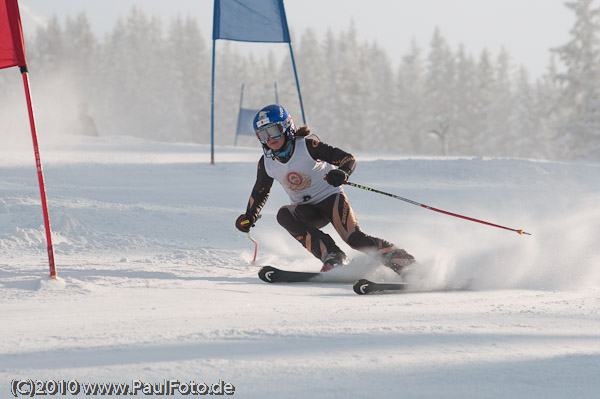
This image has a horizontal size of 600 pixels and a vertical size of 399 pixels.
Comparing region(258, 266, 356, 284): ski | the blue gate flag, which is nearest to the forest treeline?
the blue gate flag

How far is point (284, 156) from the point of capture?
16.8 feet

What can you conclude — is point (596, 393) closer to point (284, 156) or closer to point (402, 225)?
point (284, 156)

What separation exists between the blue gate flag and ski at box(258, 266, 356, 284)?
696 cm

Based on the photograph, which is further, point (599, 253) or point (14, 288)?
point (599, 253)

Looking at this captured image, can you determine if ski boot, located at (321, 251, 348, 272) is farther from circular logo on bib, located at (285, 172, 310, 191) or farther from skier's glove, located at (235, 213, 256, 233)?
skier's glove, located at (235, 213, 256, 233)

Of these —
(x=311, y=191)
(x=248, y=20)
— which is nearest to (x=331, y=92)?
(x=248, y=20)

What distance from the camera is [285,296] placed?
4.21m

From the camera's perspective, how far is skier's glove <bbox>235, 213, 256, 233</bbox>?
526 cm

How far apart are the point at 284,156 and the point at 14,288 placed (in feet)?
7.21

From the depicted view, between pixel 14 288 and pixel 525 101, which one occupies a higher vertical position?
pixel 14 288

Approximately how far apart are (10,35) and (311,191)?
8.16 ft

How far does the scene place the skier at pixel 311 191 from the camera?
493cm

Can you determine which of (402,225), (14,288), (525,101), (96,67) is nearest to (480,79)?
(525,101)

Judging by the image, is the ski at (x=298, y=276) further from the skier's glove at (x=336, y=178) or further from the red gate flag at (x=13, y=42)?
the red gate flag at (x=13, y=42)
